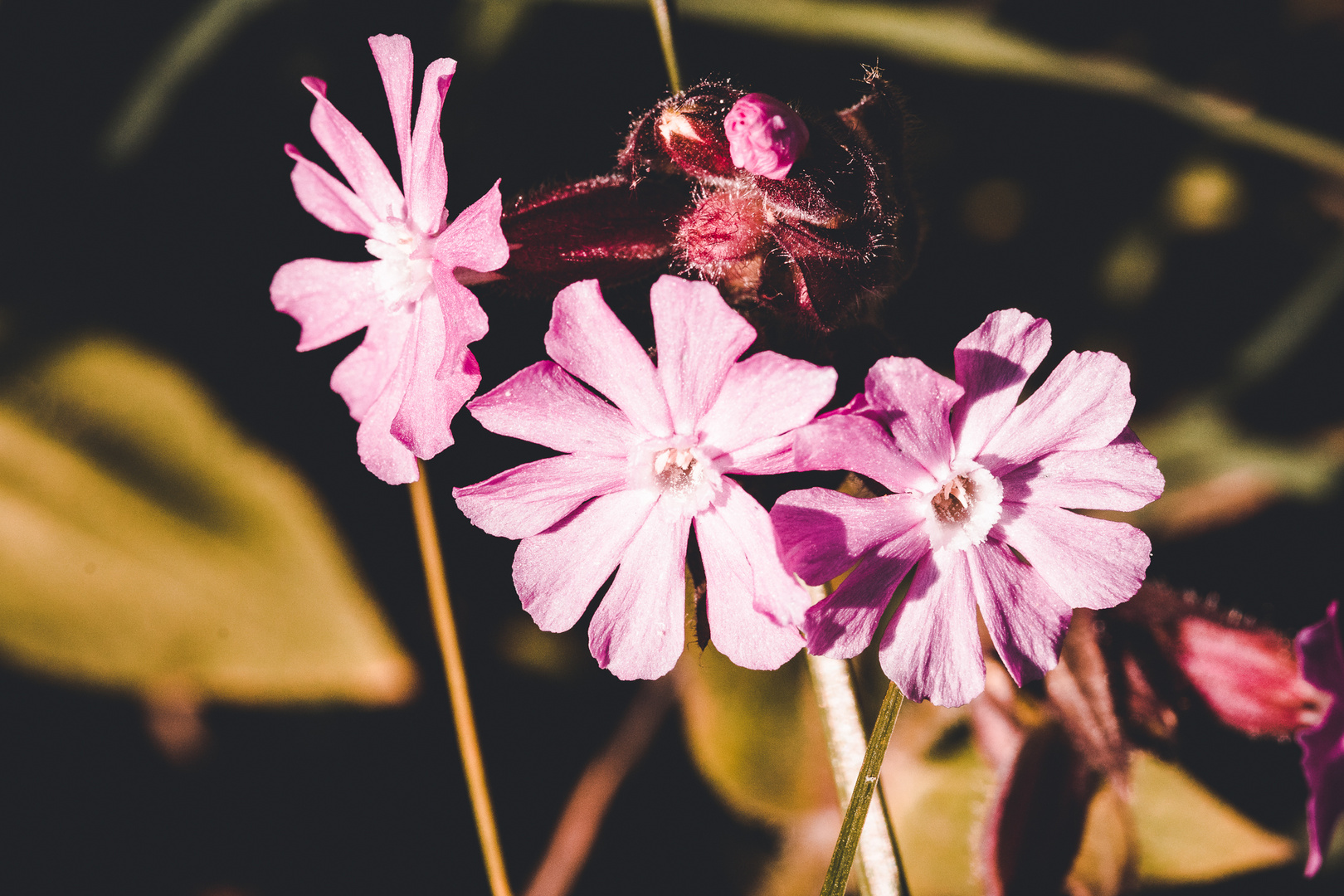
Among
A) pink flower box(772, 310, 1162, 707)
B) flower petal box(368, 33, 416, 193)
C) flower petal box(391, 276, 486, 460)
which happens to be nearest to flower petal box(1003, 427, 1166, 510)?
pink flower box(772, 310, 1162, 707)

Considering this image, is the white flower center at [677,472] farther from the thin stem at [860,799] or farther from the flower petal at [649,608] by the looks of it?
the thin stem at [860,799]

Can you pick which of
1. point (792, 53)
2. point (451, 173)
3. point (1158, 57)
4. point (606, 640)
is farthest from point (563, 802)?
point (1158, 57)

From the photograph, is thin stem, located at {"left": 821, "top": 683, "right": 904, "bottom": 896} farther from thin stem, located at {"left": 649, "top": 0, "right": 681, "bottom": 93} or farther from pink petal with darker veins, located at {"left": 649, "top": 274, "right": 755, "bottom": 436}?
thin stem, located at {"left": 649, "top": 0, "right": 681, "bottom": 93}

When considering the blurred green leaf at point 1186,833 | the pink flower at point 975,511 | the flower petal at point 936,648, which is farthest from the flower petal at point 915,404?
the blurred green leaf at point 1186,833

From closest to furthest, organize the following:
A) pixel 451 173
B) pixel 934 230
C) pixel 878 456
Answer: pixel 878 456 → pixel 451 173 → pixel 934 230

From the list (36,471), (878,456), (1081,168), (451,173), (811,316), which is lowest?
(878,456)

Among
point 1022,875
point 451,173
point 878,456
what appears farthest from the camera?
point 451,173

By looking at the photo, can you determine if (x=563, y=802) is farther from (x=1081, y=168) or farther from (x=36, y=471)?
(x=1081, y=168)
